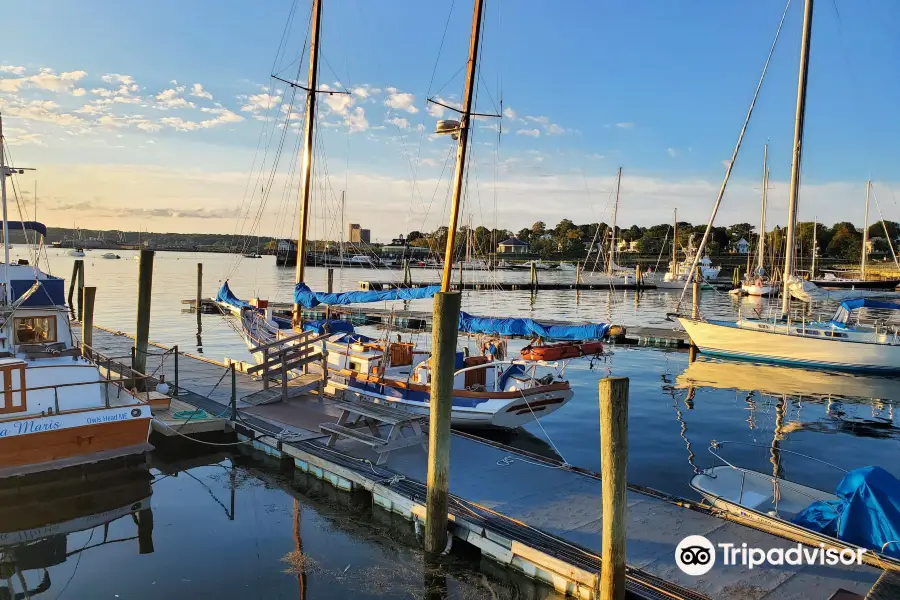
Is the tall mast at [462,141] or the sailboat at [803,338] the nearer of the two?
the tall mast at [462,141]

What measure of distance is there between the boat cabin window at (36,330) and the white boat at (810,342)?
29625 mm

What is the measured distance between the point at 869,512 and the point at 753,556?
6.66 feet

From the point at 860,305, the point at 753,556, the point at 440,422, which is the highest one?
the point at 860,305

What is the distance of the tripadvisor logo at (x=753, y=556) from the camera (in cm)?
890

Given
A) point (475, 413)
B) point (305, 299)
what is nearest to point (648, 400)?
point (475, 413)

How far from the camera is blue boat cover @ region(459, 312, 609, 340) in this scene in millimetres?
20984

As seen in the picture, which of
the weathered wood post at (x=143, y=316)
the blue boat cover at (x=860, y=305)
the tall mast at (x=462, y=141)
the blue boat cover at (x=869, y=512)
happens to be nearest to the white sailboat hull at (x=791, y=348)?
the blue boat cover at (x=860, y=305)

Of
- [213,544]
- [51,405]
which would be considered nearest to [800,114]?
[213,544]

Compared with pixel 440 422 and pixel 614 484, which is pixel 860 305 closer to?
pixel 440 422

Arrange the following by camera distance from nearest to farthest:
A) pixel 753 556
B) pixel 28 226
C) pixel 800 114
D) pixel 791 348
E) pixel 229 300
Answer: pixel 753 556 → pixel 28 226 → pixel 229 300 → pixel 800 114 → pixel 791 348

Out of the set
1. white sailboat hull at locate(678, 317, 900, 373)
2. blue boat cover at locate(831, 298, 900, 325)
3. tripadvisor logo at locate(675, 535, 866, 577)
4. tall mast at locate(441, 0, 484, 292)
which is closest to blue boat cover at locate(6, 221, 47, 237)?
tall mast at locate(441, 0, 484, 292)

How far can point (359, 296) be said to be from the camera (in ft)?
77.2

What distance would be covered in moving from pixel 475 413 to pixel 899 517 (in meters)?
10.1

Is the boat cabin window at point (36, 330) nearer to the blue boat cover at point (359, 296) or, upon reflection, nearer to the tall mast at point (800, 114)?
the blue boat cover at point (359, 296)
